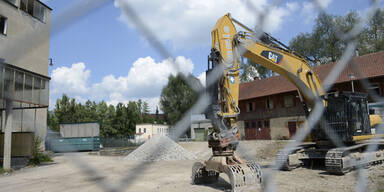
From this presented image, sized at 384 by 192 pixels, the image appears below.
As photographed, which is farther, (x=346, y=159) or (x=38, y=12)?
(x=346, y=159)

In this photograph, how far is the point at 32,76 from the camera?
9.29 m

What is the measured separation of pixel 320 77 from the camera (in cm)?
2547

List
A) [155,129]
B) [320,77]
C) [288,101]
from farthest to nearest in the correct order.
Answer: [288,101], [320,77], [155,129]

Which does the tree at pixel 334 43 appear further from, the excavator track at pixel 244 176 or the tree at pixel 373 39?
the excavator track at pixel 244 176

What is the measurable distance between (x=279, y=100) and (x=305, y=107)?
Answer: 56.7ft

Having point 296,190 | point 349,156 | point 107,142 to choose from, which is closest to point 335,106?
point 349,156

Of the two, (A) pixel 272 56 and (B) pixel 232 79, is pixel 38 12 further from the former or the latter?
(A) pixel 272 56

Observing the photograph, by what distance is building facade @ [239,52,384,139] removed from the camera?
23.2m

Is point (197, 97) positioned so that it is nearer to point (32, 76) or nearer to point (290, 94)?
point (32, 76)

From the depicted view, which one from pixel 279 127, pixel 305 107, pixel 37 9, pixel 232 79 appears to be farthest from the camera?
pixel 279 127

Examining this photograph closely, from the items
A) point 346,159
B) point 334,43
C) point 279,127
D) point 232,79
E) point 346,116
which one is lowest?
point 346,159

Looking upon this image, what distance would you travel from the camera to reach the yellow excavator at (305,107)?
661 centimetres

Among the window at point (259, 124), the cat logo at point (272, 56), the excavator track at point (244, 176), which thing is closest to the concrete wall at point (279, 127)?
the window at point (259, 124)

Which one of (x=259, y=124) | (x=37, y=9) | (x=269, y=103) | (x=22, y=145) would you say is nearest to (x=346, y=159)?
(x=37, y=9)
